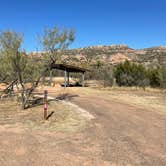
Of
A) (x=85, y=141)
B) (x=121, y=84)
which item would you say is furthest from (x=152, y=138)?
(x=121, y=84)

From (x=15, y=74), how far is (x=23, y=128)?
6034mm

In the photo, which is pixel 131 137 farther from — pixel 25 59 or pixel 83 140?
pixel 25 59

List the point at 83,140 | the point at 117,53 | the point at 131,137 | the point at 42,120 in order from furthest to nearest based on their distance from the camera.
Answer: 1. the point at 117,53
2. the point at 42,120
3. the point at 131,137
4. the point at 83,140

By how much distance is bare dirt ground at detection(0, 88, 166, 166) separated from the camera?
231 inches

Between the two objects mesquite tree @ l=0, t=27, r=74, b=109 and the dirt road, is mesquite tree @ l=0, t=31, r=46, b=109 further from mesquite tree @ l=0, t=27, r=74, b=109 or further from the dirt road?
the dirt road

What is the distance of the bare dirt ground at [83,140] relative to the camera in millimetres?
5871

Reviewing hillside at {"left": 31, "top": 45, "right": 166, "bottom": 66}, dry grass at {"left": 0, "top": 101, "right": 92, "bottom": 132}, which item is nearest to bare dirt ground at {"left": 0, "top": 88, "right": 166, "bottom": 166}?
dry grass at {"left": 0, "top": 101, "right": 92, "bottom": 132}

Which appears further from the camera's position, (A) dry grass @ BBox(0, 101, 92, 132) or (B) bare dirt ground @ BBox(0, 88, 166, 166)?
(A) dry grass @ BBox(0, 101, 92, 132)

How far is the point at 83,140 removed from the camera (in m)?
7.47

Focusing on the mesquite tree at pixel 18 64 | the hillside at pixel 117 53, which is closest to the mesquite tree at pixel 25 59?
the mesquite tree at pixel 18 64

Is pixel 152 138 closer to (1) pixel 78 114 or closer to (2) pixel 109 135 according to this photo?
(2) pixel 109 135

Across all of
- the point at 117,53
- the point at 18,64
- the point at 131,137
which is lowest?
the point at 131,137

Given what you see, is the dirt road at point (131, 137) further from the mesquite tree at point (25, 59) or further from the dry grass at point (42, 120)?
the mesquite tree at point (25, 59)

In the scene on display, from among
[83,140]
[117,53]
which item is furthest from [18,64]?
[117,53]
